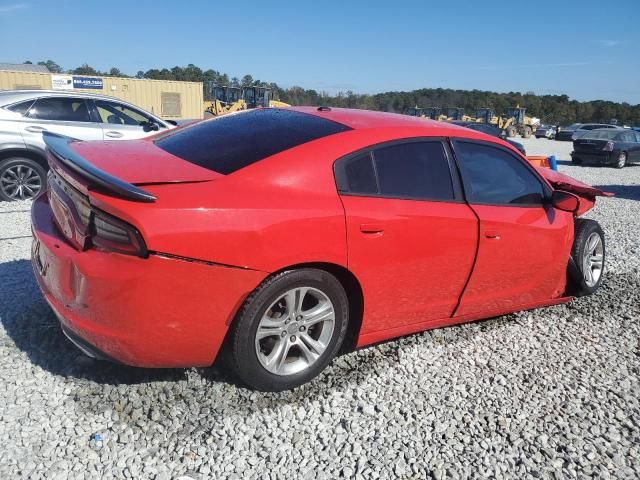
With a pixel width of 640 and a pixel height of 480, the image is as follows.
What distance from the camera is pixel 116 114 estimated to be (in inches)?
313

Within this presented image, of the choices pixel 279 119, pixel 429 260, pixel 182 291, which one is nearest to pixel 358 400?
pixel 429 260

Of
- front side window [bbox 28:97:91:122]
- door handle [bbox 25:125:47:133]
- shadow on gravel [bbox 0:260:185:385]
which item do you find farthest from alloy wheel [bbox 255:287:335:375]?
front side window [bbox 28:97:91:122]

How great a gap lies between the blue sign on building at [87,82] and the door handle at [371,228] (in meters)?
33.8

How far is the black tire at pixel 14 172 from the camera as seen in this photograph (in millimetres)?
6980

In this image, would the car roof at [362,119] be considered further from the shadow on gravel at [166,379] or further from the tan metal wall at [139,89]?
the tan metal wall at [139,89]

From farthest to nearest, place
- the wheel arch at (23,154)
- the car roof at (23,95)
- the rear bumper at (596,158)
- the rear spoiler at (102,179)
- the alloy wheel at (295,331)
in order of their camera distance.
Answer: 1. the rear bumper at (596,158)
2. the car roof at (23,95)
3. the wheel arch at (23,154)
4. the alloy wheel at (295,331)
5. the rear spoiler at (102,179)

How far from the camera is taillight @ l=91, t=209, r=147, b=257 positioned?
2.27m

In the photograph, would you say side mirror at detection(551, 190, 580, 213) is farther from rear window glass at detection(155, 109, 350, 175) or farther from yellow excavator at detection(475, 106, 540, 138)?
yellow excavator at detection(475, 106, 540, 138)

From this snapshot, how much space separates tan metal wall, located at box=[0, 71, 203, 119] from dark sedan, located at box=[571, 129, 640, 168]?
25.3m

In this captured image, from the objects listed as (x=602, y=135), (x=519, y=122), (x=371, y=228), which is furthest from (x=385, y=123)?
(x=519, y=122)

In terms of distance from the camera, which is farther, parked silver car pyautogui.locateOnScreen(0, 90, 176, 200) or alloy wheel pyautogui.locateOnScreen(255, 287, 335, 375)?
parked silver car pyautogui.locateOnScreen(0, 90, 176, 200)

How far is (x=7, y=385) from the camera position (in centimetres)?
271

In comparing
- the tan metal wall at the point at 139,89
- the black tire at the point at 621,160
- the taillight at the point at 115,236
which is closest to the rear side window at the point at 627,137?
the black tire at the point at 621,160

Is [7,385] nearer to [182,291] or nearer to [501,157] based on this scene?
[182,291]
